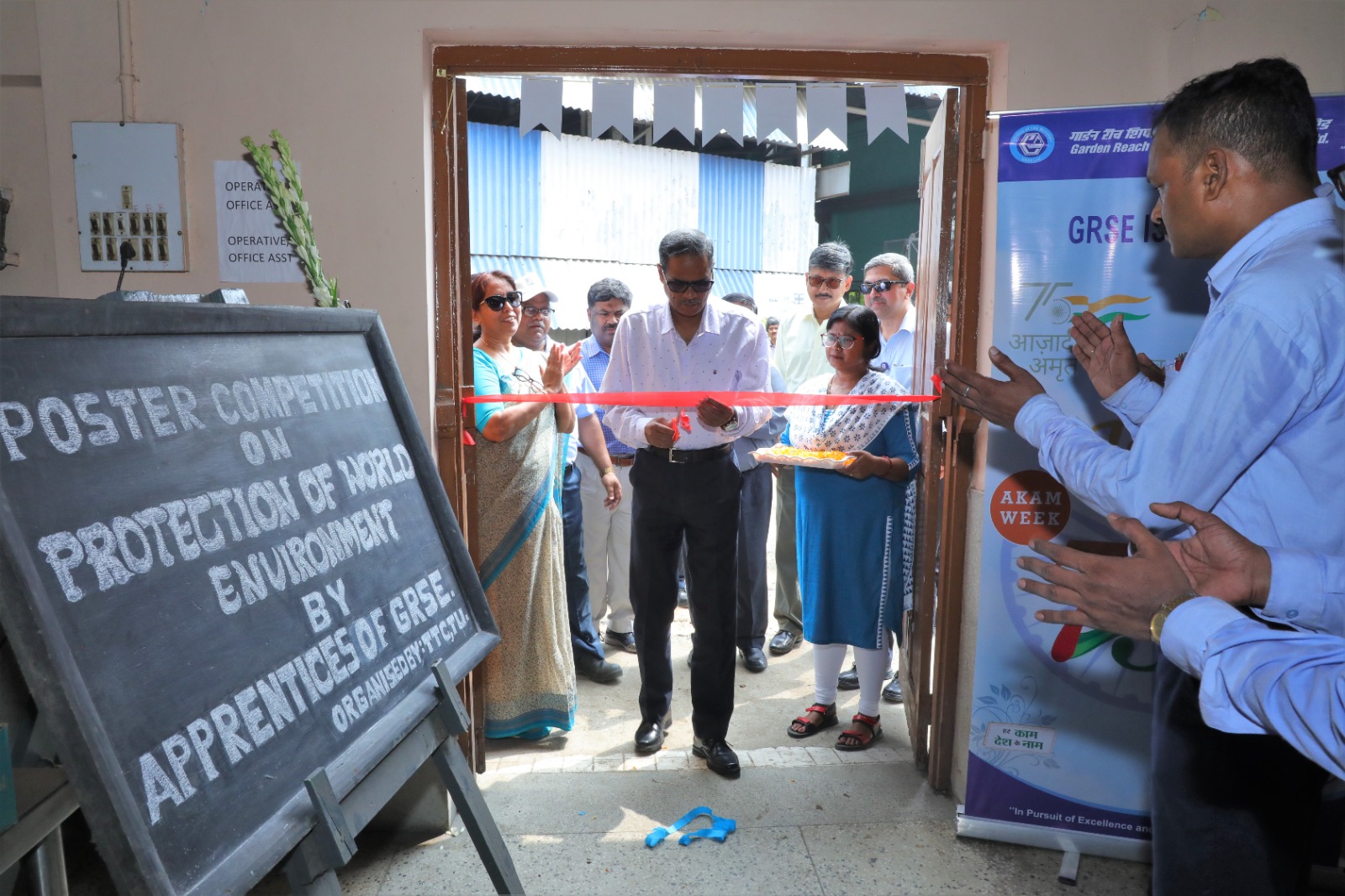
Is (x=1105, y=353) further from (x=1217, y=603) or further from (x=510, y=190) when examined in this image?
(x=510, y=190)

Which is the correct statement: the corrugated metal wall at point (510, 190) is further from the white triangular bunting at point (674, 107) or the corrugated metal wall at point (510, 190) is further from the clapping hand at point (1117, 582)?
the clapping hand at point (1117, 582)

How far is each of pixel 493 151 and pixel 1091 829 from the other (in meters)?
4.17

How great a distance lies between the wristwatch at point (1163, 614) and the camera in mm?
1190

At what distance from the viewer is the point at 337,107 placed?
2.48m

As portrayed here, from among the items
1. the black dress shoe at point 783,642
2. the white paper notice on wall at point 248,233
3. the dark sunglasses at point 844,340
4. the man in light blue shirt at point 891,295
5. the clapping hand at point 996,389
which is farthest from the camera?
the black dress shoe at point 783,642

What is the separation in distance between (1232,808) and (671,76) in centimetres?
234

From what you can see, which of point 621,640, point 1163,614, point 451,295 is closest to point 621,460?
point 621,640

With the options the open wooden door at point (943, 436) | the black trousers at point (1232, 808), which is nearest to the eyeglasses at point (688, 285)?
the open wooden door at point (943, 436)

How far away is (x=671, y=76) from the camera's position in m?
2.61

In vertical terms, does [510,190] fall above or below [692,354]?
above

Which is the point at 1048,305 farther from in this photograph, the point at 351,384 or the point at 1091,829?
the point at 351,384

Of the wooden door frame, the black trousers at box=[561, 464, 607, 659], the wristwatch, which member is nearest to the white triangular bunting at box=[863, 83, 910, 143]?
the wooden door frame

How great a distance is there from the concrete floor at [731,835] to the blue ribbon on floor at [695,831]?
2 centimetres

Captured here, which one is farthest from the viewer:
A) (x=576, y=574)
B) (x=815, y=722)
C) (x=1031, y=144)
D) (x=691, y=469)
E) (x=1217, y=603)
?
(x=576, y=574)
